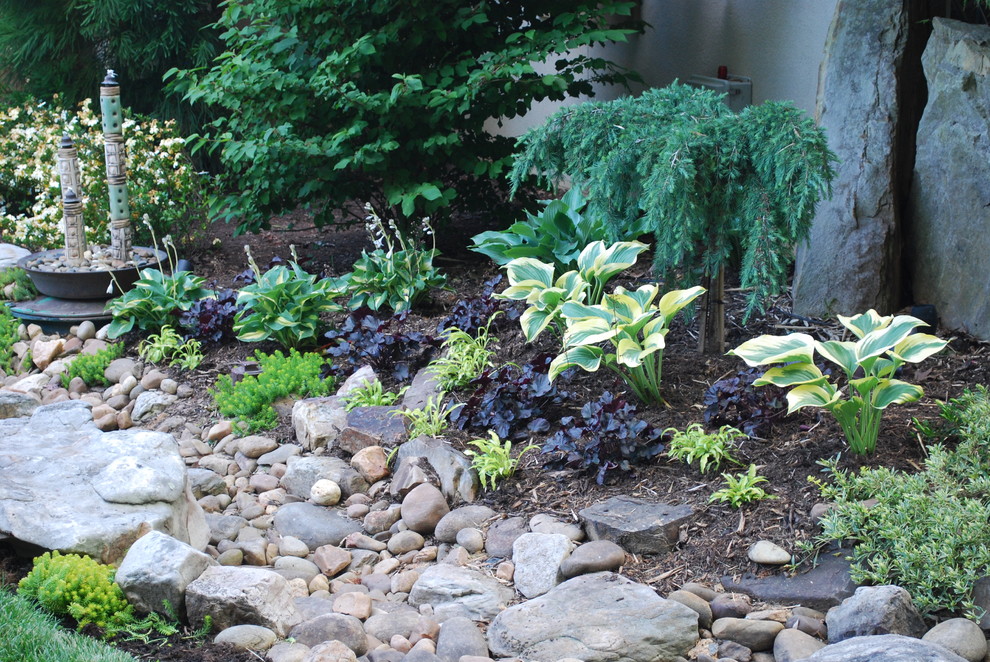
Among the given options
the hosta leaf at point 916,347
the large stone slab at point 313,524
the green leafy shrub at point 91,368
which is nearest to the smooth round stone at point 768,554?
the hosta leaf at point 916,347

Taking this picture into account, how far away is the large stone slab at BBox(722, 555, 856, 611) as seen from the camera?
2.99m

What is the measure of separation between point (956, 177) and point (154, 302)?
4.90 metres

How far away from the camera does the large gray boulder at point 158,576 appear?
303 centimetres

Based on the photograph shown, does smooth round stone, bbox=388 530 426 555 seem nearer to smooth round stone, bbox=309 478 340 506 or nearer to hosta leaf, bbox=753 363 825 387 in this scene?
smooth round stone, bbox=309 478 340 506

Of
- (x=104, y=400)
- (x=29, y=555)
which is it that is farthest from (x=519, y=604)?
(x=104, y=400)

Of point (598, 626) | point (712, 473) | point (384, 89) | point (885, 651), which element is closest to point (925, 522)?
point (885, 651)

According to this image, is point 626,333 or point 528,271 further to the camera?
point 528,271

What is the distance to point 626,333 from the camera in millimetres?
3900

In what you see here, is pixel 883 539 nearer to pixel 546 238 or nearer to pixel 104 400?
pixel 546 238

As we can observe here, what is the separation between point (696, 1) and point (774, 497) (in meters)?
4.87

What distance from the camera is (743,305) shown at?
5262 millimetres

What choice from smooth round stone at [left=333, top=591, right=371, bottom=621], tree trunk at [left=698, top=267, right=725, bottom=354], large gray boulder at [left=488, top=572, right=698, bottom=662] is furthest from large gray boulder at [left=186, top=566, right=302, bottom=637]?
tree trunk at [left=698, top=267, right=725, bottom=354]

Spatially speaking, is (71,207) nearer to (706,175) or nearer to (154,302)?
(154,302)

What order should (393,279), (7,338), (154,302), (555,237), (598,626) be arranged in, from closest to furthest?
1. (598,626)
2. (555,237)
3. (393,279)
4. (154,302)
5. (7,338)
